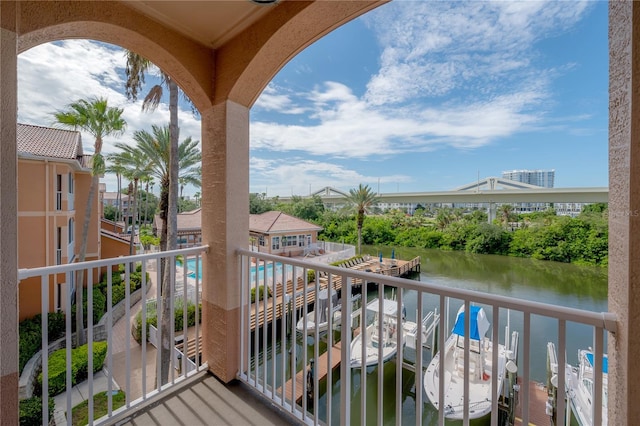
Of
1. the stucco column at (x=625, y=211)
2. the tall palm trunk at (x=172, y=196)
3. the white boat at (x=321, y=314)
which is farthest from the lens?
the tall palm trunk at (x=172, y=196)

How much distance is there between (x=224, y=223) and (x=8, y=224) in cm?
115

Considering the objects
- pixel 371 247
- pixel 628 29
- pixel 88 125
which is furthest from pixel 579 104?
pixel 88 125

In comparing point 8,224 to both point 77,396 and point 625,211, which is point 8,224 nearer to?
point 625,211

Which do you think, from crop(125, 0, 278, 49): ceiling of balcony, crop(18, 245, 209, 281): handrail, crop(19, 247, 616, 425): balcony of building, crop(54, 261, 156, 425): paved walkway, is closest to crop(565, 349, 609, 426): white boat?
crop(19, 247, 616, 425): balcony of building

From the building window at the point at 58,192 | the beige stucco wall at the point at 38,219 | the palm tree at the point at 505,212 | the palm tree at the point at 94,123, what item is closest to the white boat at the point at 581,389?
the palm tree at the point at 505,212

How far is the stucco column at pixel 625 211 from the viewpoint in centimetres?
80

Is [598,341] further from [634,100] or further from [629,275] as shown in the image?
[634,100]

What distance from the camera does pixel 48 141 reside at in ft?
23.8

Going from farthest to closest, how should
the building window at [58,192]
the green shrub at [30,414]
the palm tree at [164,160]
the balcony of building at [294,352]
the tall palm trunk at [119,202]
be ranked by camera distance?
1. the tall palm trunk at [119,202]
2. the building window at [58,192]
3. the palm tree at [164,160]
4. the green shrub at [30,414]
5. the balcony of building at [294,352]

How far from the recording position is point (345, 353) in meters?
1.50

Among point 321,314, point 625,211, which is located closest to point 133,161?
point 321,314

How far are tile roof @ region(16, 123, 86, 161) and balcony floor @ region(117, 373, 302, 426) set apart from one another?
290 inches

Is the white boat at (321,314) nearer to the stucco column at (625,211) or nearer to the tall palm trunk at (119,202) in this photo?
the stucco column at (625,211)

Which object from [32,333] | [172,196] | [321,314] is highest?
[172,196]
